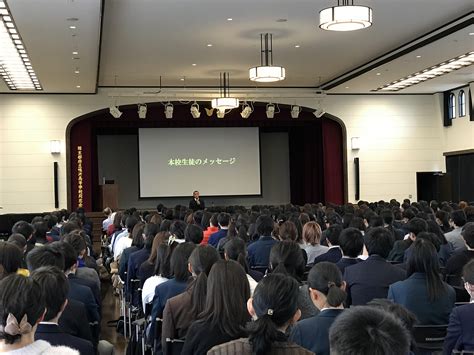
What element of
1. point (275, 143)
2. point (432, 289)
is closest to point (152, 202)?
point (275, 143)

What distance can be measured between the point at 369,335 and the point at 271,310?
3.97ft

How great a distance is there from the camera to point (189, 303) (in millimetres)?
4051

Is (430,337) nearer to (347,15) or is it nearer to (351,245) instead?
(351,245)

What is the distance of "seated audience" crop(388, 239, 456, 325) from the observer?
174 inches

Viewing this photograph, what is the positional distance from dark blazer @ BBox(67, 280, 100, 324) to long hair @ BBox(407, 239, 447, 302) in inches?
88.0

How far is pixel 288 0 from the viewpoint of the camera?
414 inches

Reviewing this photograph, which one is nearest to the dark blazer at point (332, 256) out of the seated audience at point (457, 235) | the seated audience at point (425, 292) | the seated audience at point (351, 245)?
the seated audience at point (351, 245)

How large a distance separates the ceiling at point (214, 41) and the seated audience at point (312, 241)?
4.57 m

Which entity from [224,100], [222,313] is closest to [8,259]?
[222,313]

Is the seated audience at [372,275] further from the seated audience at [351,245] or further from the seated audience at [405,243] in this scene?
the seated audience at [405,243]

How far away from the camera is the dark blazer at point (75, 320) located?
3910 millimetres

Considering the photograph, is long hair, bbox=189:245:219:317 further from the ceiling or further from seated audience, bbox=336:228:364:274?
the ceiling

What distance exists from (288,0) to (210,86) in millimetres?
9779

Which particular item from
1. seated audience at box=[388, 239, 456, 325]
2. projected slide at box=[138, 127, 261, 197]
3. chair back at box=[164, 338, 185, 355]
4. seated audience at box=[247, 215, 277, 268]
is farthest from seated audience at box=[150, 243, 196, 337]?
projected slide at box=[138, 127, 261, 197]
